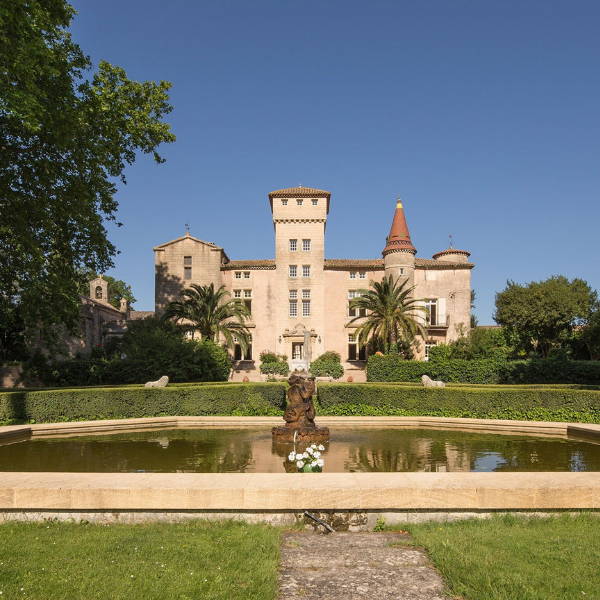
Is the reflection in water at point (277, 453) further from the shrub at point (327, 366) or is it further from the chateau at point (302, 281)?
the chateau at point (302, 281)

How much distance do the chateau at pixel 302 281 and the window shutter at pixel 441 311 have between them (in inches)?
3.2

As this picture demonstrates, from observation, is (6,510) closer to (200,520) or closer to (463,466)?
(200,520)

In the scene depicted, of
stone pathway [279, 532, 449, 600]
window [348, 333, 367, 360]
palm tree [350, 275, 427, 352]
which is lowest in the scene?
stone pathway [279, 532, 449, 600]

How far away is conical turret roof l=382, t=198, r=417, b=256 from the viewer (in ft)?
124

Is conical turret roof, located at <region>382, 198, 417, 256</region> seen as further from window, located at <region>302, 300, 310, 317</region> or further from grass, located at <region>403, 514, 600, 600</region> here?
grass, located at <region>403, 514, 600, 600</region>

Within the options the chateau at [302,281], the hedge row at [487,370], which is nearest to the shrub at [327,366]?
the chateau at [302,281]

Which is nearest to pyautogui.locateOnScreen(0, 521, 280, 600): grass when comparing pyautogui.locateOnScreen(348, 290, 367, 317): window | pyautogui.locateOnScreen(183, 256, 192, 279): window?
pyautogui.locateOnScreen(348, 290, 367, 317): window

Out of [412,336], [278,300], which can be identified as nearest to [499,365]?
[412,336]

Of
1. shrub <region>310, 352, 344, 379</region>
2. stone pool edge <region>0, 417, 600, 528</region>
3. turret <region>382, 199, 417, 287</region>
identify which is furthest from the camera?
turret <region>382, 199, 417, 287</region>

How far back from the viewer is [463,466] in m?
9.23

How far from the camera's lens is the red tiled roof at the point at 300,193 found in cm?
3897

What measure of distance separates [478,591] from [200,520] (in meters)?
3.42

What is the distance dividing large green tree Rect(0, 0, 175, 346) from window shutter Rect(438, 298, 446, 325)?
27.8 meters

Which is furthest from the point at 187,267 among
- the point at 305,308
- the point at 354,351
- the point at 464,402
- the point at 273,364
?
the point at 464,402
